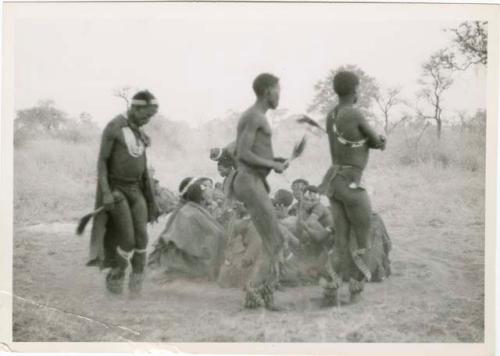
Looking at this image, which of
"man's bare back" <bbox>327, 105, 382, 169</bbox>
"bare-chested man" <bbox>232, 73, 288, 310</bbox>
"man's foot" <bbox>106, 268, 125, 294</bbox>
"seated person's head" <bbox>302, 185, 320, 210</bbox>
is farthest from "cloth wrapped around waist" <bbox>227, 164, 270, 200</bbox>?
"man's foot" <bbox>106, 268, 125, 294</bbox>

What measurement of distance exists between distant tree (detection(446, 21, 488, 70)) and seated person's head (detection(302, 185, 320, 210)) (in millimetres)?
1771

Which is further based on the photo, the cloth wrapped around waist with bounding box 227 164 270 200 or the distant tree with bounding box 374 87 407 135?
the distant tree with bounding box 374 87 407 135

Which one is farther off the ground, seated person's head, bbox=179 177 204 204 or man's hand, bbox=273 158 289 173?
man's hand, bbox=273 158 289 173

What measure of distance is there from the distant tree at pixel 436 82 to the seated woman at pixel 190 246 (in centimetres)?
223

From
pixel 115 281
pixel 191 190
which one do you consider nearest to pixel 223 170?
pixel 191 190

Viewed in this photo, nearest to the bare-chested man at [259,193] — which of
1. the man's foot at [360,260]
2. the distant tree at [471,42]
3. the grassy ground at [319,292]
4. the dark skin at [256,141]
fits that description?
the dark skin at [256,141]

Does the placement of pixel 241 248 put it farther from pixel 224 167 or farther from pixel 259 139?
pixel 259 139

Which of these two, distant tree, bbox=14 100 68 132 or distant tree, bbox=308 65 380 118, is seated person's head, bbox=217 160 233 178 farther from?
distant tree, bbox=14 100 68 132

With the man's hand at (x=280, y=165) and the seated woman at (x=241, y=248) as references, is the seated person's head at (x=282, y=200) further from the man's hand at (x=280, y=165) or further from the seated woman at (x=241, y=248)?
the man's hand at (x=280, y=165)

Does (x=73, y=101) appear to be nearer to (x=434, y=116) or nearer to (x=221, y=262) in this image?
(x=221, y=262)

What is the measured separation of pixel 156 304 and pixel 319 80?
8.39ft

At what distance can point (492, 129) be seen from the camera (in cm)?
746

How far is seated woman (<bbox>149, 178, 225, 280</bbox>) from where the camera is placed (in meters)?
7.42

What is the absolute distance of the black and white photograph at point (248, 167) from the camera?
738 centimetres
